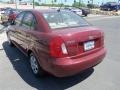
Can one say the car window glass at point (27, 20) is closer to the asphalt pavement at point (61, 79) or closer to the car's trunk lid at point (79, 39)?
the asphalt pavement at point (61, 79)

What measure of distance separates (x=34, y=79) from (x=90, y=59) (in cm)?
153

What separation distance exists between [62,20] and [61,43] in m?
1.09

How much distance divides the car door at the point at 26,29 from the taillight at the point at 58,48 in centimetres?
128

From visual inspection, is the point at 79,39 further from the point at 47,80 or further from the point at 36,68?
the point at 36,68

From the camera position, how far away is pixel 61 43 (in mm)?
4574

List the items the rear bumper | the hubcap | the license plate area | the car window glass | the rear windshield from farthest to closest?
the car window glass < the hubcap < the rear windshield < the license plate area < the rear bumper

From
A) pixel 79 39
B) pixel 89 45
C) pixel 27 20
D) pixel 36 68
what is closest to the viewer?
pixel 79 39

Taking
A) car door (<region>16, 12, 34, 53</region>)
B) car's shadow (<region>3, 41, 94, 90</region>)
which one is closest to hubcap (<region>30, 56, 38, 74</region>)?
car's shadow (<region>3, 41, 94, 90</region>)

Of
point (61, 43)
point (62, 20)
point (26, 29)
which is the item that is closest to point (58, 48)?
point (61, 43)

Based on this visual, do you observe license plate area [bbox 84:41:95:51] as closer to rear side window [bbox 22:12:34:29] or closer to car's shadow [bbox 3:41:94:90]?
car's shadow [bbox 3:41:94:90]

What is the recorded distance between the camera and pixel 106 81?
5.27 metres

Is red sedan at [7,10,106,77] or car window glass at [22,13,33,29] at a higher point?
car window glass at [22,13,33,29]

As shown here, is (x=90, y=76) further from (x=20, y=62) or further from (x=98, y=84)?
(x=20, y=62)

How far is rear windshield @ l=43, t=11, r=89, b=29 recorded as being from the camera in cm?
527
